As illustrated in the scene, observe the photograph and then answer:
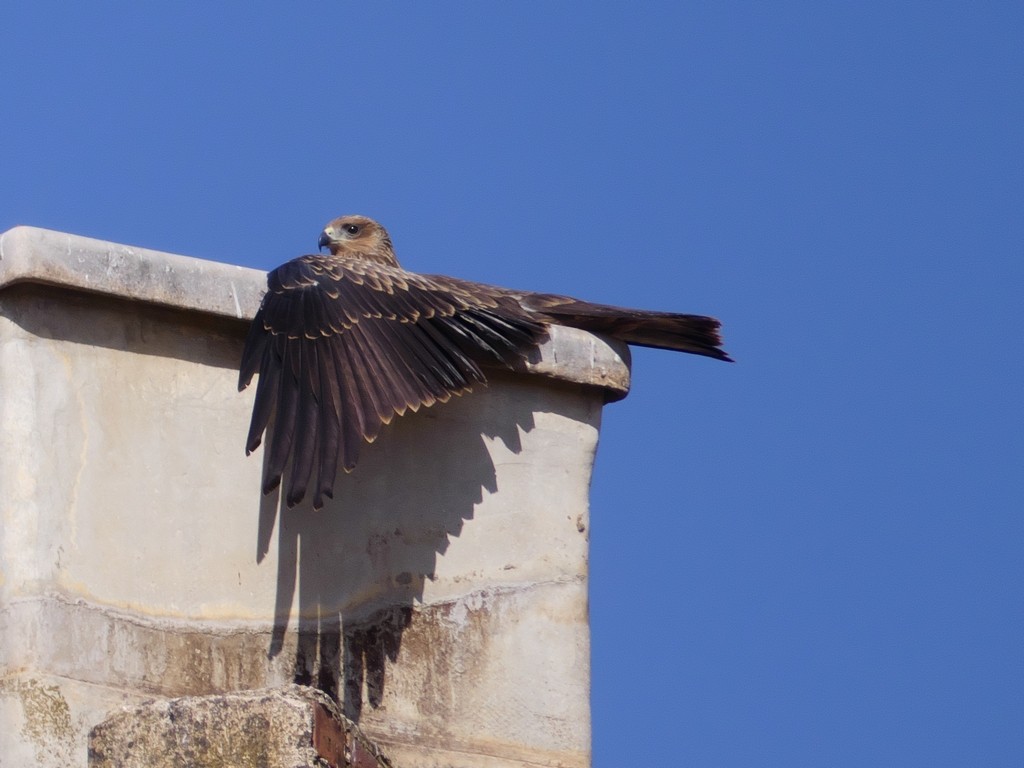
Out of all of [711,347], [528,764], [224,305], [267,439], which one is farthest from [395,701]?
[711,347]

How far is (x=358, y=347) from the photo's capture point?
17.3 ft

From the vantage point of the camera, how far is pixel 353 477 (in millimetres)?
4980

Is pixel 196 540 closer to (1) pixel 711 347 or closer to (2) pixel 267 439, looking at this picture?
(2) pixel 267 439

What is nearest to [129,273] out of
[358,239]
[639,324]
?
Result: [639,324]

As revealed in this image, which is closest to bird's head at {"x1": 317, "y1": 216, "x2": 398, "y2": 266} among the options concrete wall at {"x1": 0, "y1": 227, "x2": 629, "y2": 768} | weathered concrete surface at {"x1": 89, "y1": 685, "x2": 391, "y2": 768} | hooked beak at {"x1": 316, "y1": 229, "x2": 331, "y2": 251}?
hooked beak at {"x1": 316, "y1": 229, "x2": 331, "y2": 251}

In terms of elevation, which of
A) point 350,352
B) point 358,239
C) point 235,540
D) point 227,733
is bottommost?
point 227,733

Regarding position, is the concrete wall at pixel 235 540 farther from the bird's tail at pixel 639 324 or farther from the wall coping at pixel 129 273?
the bird's tail at pixel 639 324

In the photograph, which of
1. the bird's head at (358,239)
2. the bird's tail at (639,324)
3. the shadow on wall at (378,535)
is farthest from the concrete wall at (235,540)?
the bird's head at (358,239)

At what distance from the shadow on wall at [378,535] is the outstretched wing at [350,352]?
4.1 inches

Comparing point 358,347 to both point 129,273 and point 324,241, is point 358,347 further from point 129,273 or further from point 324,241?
point 324,241

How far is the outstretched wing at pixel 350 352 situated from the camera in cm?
479

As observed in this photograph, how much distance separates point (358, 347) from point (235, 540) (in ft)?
2.50

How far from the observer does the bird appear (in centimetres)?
479

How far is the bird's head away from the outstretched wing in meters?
2.32
